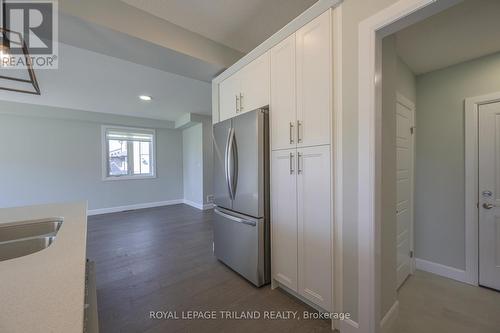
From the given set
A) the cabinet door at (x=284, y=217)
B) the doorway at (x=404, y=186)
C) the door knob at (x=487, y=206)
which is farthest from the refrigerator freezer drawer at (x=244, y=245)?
the door knob at (x=487, y=206)

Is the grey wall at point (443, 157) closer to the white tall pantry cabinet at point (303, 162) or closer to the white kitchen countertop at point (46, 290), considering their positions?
the white tall pantry cabinet at point (303, 162)

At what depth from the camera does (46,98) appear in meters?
3.94

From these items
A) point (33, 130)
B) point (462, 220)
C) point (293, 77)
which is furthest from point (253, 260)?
point (33, 130)

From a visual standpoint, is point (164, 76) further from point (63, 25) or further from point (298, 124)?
point (298, 124)

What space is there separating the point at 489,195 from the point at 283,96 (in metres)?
2.25

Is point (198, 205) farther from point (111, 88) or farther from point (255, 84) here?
point (255, 84)

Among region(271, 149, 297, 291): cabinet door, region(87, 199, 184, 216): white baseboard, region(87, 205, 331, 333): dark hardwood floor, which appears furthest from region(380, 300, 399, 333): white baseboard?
region(87, 199, 184, 216): white baseboard

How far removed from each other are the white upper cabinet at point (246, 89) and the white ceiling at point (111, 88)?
111cm

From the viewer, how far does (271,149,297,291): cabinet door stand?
1.77 m

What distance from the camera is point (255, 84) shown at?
2086 mm

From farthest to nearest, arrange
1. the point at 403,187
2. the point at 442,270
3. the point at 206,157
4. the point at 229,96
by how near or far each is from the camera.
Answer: the point at 206,157 < the point at 229,96 < the point at 442,270 < the point at 403,187

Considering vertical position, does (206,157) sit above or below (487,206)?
above

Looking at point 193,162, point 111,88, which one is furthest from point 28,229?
point 193,162

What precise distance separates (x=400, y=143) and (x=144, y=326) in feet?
9.21
